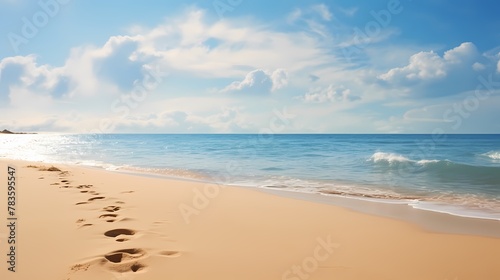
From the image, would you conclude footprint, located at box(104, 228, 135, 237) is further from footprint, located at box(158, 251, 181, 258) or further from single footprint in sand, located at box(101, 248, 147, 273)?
footprint, located at box(158, 251, 181, 258)

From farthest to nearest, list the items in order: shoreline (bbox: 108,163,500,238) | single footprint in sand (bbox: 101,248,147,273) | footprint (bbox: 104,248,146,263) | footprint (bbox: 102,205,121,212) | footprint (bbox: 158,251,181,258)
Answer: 1. footprint (bbox: 102,205,121,212)
2. shoreline (bbox: 108,163,500,238)
3. footprint (bbox: 158,251,181,258)
4. footprint (bbox: 104,248,146,263)
5. single footprint in sand (bbox: 101,248,147,273)

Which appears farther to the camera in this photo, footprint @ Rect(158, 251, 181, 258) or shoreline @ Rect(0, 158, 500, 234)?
shoreline @ Rect(0, 158, 500, 234)

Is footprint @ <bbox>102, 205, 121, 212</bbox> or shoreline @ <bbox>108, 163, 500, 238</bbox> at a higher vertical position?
footprint @ <bbox>102, 205, 121, 212</bbox>

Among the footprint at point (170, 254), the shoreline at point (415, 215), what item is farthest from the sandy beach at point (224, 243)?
the shoreline at point (415, 215)

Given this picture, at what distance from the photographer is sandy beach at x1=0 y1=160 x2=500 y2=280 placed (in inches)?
136

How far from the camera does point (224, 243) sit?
434 cm

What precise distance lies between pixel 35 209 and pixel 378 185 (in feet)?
33.9

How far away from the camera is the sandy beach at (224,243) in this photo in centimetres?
345

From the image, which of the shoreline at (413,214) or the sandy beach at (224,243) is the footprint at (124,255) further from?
the shoreline at (413,214)

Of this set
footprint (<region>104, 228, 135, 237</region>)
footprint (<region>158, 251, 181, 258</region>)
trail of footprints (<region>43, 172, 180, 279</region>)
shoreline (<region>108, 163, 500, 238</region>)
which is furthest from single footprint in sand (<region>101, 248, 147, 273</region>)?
shoreline (<region>108, 163, 500, 238</region>)

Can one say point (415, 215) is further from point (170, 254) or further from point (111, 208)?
point (111, 208)

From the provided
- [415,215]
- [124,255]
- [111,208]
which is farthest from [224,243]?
[415,215]

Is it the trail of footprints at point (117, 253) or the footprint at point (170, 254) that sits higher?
the trail of footprints at point (117, 253)

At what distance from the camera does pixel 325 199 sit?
8133 mm
